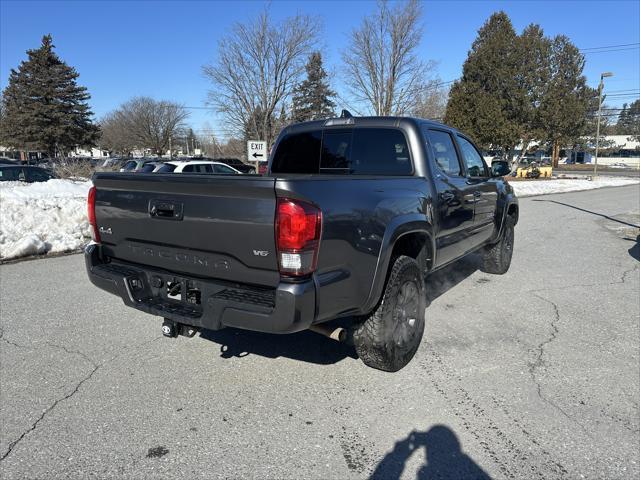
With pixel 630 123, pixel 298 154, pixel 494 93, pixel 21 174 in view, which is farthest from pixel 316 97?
pixel 630 123

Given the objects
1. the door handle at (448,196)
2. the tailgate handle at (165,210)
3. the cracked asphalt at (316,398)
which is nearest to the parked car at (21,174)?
the cracked asphalt at (316,398)

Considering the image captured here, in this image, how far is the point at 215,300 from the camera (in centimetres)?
269

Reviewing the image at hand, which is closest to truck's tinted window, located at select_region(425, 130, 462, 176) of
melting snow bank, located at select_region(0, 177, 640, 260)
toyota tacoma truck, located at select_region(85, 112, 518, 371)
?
toyota tacoma truck, located at select_region(85, 112, 518, 371)

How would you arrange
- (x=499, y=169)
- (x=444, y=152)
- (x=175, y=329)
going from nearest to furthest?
(x=175, y=329) < (x=444, y=152) < (x=499, y=169)

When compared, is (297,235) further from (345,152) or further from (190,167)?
(190,167)

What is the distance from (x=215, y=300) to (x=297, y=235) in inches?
26.4

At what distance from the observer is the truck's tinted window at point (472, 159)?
5043mm

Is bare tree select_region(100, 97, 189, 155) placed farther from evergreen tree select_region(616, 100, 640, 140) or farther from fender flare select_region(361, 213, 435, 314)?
evergreen tree select_region(616, 100, 640, 140)

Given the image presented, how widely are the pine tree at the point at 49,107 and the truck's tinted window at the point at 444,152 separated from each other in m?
44.8

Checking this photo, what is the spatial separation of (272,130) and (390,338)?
30.0 m

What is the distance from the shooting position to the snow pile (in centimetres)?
767

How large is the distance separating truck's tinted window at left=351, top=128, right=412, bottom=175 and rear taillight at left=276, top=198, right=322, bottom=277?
170 cm

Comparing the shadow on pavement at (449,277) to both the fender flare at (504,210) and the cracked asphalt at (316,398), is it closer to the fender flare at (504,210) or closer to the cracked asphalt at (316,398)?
the cracked asphalt at (316,398)

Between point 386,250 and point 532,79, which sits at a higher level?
point 532,79
